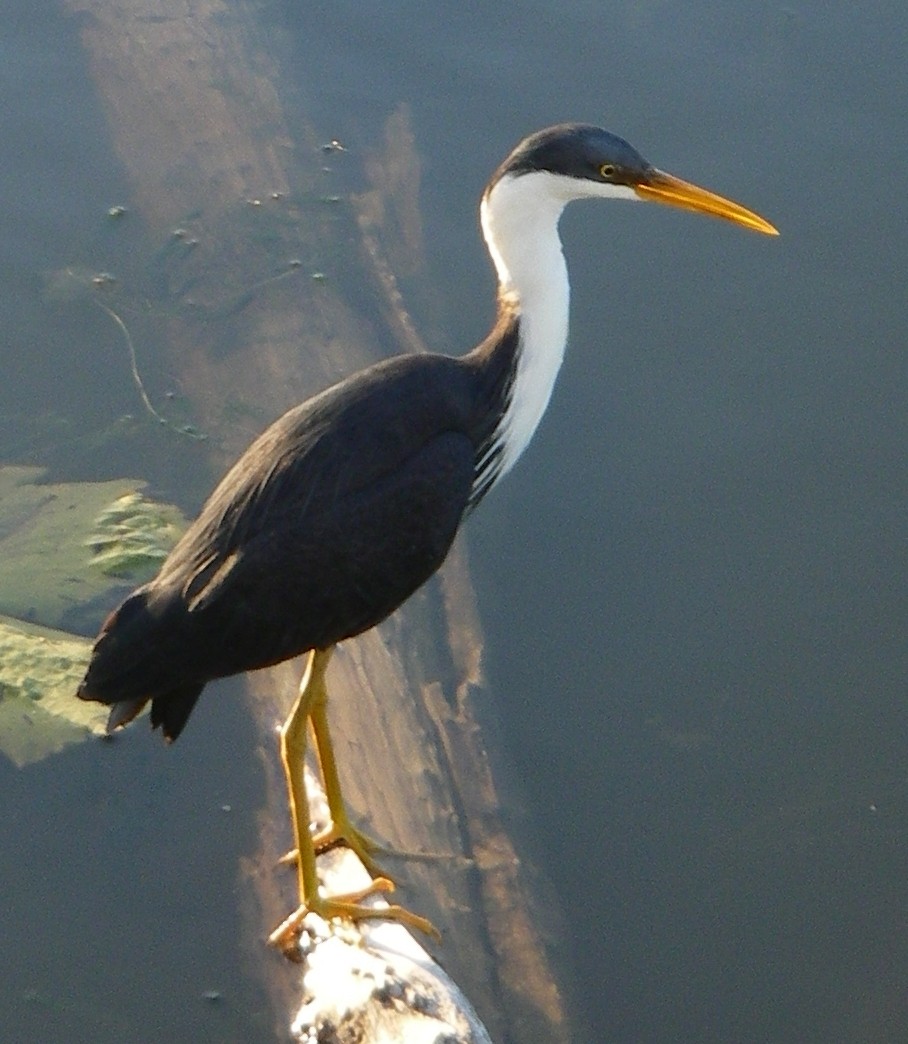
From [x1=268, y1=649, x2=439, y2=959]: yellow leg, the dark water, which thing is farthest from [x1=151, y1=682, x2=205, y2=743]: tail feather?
the dark water

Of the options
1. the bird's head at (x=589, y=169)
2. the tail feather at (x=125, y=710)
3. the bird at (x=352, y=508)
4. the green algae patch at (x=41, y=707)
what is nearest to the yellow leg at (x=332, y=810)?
the bird at (x=352, y=508)

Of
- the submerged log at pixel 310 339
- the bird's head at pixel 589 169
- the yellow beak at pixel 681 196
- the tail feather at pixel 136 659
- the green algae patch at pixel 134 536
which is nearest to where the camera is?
the tail feather at pixel 136 659

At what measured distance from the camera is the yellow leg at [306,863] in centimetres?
421

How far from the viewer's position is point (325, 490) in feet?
13.5

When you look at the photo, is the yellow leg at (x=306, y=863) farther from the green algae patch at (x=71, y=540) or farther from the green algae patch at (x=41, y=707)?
the green algae patch at (x=71, y=540)

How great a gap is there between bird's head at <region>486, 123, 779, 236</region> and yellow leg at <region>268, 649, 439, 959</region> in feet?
4.31

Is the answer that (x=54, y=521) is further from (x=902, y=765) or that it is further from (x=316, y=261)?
(x=902, y=765)

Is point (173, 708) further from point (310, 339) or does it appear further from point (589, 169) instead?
point (310, 339)

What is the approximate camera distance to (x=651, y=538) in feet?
19.7

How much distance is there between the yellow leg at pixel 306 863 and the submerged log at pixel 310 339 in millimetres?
112

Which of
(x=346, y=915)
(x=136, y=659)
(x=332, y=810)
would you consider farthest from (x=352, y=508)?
(x=346, y=915)

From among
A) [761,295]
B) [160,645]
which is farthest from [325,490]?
[761,295]

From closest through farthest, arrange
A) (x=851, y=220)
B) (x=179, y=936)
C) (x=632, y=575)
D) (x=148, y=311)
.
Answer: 1. (x=179, y=936)
2. (x=632, y=575)
3. (x=148, y=311)
4. (x=851, y=220)

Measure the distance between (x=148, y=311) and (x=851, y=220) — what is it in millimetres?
2812
